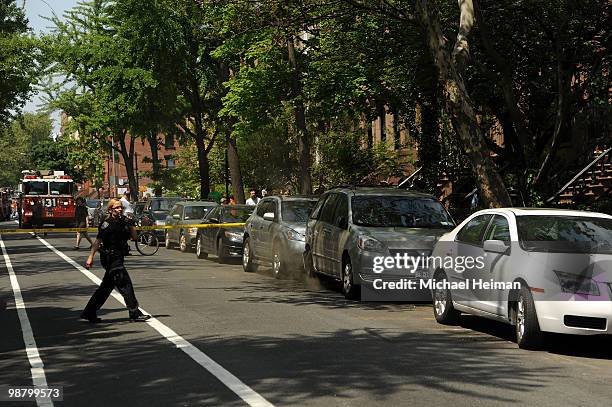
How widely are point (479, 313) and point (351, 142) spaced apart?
2504 centimetres

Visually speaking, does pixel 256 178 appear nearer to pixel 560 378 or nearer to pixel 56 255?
pixel 56 255

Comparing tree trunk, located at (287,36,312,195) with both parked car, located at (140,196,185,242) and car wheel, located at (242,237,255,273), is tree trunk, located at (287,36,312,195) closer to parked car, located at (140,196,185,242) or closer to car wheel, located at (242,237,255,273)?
car wheel, located at (242,237,255,273)

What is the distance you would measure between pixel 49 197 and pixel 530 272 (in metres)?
39.8

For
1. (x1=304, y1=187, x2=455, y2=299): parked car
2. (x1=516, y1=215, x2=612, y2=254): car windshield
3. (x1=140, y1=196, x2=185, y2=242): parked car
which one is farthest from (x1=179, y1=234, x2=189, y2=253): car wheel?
(x1=516, y1=215, x2=612, y2=254): car windshield

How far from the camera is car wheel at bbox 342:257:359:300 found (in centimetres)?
1550

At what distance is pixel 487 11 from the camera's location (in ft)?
76.5

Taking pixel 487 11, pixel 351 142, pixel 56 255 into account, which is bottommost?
pixel 56 255

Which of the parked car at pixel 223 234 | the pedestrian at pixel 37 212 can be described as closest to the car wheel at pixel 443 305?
the parked car at pixel 223 234

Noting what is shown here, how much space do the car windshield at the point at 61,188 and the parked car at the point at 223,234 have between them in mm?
21741

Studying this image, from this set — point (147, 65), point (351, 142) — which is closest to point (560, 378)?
point (351, 142)

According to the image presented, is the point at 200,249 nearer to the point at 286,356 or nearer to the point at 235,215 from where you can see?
the point at 235,215

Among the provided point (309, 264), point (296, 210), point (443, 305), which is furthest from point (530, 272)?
point (296, 210)

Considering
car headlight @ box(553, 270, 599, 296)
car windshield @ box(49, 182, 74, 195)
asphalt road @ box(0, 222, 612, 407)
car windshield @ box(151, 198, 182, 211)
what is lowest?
asphalt road @ box(0, 222, 612, 407)

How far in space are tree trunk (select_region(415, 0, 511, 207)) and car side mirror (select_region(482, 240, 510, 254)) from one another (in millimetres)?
6334
